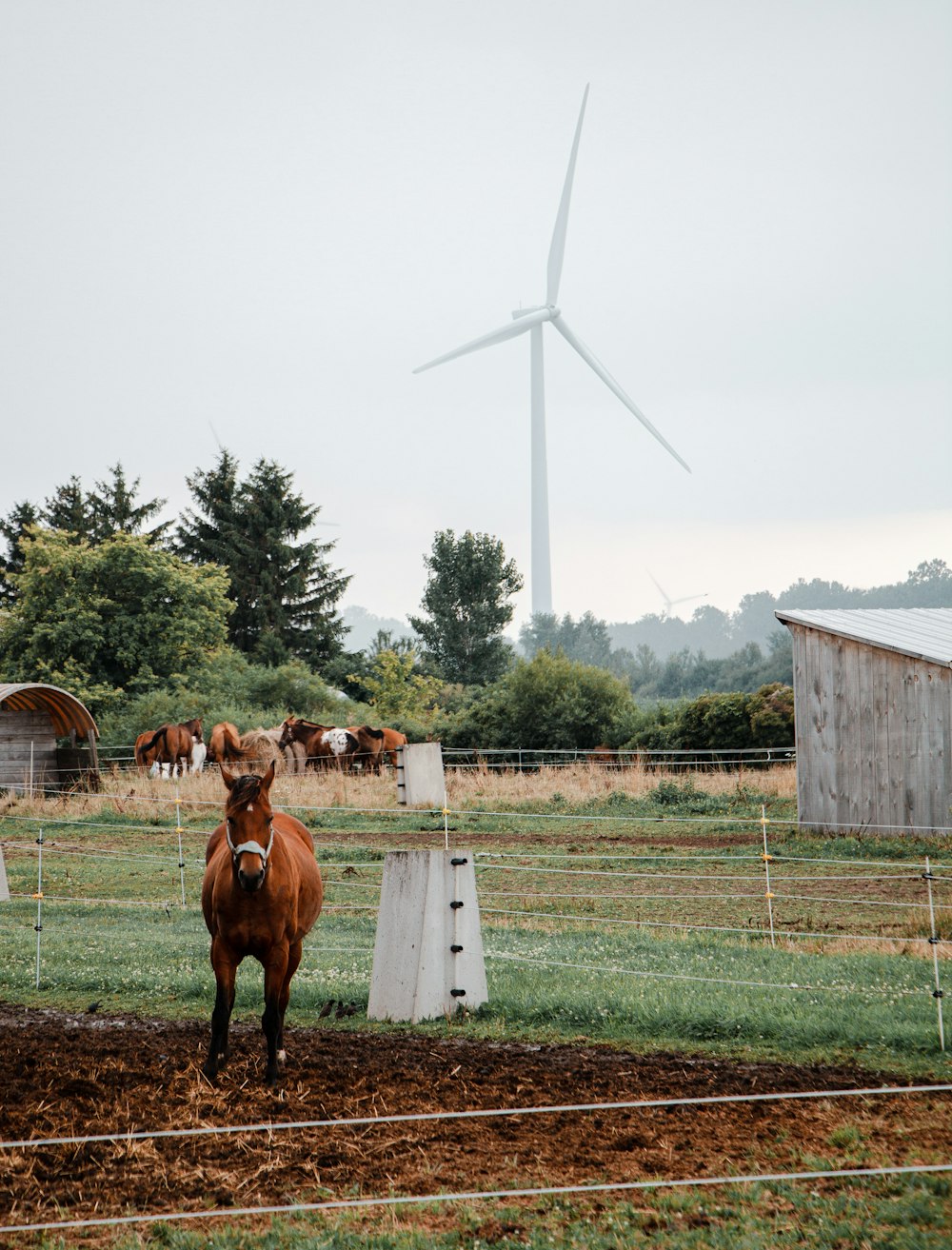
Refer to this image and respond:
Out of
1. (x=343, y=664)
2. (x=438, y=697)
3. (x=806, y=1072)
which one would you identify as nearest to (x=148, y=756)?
(x=438, y=697)

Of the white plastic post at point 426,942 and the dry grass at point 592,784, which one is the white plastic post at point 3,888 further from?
the dry grass at point 592,784

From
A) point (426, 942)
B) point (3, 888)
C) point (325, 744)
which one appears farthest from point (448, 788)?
point (426, 942)

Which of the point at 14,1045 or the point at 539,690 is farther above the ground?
the point at 539,690

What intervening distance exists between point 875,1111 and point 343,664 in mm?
56188

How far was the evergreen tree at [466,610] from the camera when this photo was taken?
212 ft

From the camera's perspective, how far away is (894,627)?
21.5 meters

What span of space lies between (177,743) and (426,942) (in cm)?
2695

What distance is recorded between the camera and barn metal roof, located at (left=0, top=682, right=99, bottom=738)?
3109cm

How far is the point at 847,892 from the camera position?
51.0ft

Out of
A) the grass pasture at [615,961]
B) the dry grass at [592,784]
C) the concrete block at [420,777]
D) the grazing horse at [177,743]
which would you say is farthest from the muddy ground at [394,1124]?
the grazing horse at [177,743]

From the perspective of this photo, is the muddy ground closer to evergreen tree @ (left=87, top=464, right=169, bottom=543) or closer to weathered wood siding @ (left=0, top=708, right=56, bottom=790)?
weathered wood siding @ (left=0, top=708, right=56, bottom=790)

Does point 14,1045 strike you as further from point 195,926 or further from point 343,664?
point 343,664

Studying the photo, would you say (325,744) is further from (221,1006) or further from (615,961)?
(221,1006)

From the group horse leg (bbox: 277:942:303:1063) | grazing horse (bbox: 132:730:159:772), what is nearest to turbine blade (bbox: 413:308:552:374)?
grazing horse (bbox: 132:730:159:772)
